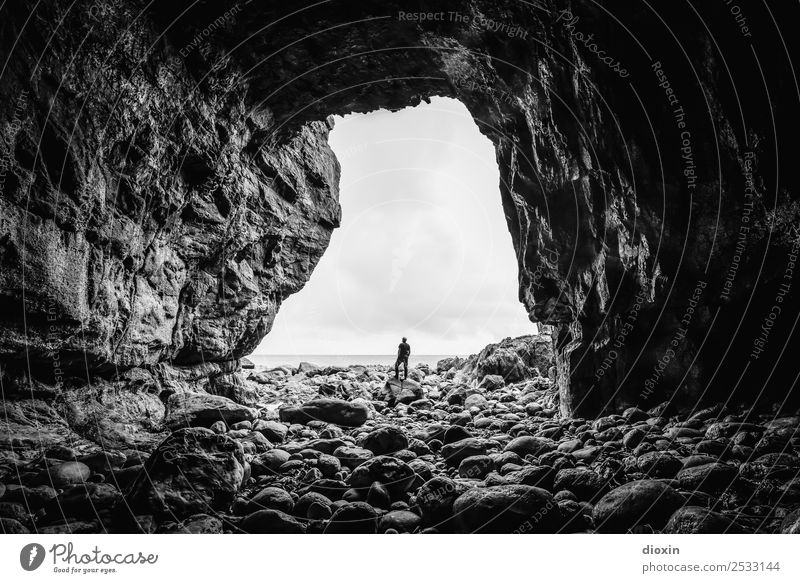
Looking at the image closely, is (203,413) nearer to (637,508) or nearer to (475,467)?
(475,467)

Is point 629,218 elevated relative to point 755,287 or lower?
elevated

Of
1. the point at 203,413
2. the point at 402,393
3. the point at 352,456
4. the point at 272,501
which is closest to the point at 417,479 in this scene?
the point at 352,456

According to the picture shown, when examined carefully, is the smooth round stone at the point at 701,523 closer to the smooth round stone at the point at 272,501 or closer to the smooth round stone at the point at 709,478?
the smooth round stone at the point at 709,478

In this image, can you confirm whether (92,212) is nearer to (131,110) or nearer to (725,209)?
(131,110)

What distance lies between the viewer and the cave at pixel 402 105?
15.5ft

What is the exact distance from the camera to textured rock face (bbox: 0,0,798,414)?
15.8 ft

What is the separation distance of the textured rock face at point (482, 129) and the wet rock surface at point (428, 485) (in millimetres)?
1892

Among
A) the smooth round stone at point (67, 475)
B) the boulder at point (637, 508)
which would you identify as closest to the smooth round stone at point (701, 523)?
the boulder at point (637, 508)

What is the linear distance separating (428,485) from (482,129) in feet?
30.6

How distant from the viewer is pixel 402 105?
33.1 feet

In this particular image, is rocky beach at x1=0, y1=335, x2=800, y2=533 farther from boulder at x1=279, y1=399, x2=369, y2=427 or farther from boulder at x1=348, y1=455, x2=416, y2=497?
boulder at x1=279, y1=399, x2=369, y2=427

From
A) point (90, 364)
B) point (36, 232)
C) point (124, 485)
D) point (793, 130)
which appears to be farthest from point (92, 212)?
point (793, 130)

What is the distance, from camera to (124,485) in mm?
3658
